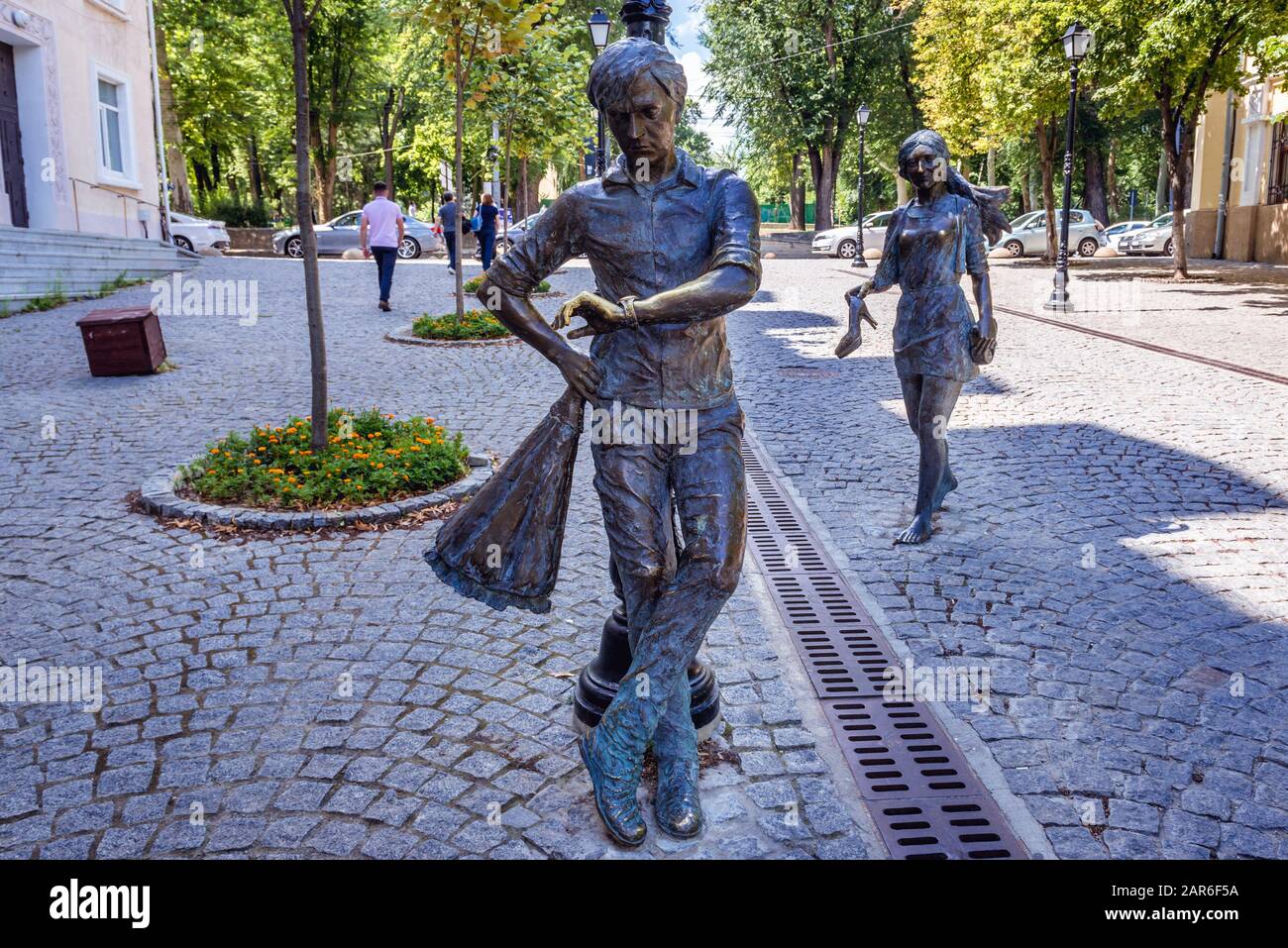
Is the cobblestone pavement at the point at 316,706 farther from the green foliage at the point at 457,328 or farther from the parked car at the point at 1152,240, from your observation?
the parked car at the point at 1152,240

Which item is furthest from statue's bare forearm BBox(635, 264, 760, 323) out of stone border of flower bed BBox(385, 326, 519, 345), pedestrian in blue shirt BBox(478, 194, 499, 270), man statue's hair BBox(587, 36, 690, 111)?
pedestrian in blue shirt BBox(478, 194, 499, 270)

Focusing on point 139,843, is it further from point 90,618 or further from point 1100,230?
point 1100,230

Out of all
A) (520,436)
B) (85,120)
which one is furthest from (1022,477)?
(85,120)

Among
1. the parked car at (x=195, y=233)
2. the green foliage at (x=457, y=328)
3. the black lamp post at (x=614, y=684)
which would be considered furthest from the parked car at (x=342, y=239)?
the black lamp post at (x=614, y=684)

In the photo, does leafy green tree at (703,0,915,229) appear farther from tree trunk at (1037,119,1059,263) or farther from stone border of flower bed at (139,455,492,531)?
stone border of flower bed at (139,455,492,531)

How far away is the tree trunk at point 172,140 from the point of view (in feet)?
113

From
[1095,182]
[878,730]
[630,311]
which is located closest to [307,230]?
[630,311]

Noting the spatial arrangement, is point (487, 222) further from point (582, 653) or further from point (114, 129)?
point (582, 653)

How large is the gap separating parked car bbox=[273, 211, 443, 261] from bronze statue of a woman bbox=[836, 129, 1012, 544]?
27529mm

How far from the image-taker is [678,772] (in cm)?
329

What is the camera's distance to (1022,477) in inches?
294

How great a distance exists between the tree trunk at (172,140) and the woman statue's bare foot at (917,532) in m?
33.7

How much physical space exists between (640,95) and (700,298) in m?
0.60

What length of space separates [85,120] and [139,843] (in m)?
Answer: 22.5
